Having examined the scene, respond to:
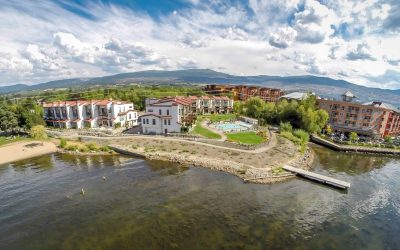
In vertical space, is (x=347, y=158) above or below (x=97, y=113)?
below

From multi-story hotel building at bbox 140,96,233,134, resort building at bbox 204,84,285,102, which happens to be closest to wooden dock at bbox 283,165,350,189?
multi-story hotel building at bbox 140,96,233,134

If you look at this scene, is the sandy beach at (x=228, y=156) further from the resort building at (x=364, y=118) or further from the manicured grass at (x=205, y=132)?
the resort building at (x=364, y=118)

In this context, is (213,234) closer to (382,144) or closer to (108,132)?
(108,132)

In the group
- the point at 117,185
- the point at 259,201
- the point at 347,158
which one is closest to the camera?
the point at 259,201

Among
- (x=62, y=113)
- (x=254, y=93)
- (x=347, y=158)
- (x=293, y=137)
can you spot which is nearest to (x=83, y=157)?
(x=62, y=113)

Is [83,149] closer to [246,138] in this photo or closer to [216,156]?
[216,156]

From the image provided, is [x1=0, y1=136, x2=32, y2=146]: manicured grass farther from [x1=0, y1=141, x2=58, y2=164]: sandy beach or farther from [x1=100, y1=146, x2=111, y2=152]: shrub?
[x1=100, y1=146, x2=111, y2=152]: shrub

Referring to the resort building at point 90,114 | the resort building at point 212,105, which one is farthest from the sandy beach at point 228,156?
the resort building at point 212,105
